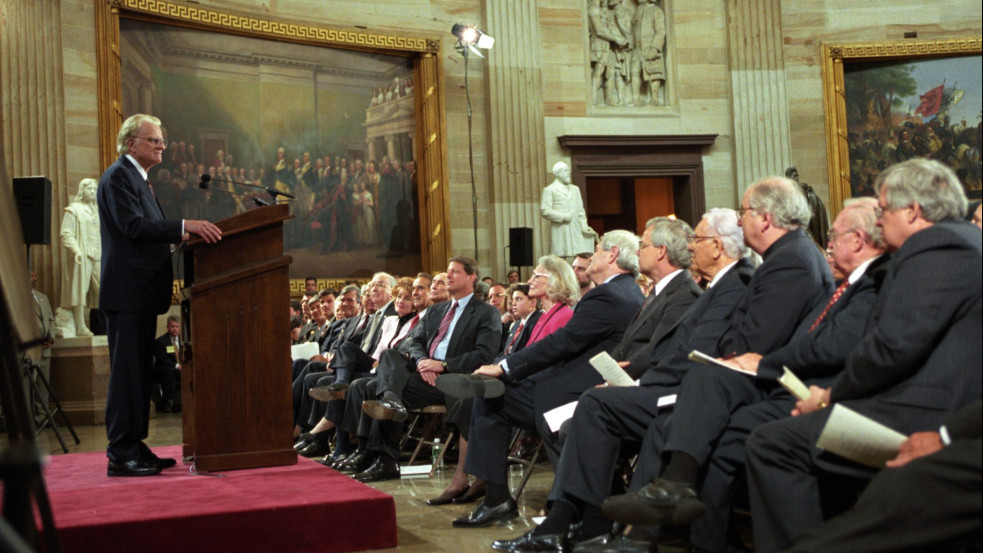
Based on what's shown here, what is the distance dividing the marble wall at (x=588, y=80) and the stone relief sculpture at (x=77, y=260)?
10.6ft

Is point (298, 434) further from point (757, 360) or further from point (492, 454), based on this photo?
point (757, 360)

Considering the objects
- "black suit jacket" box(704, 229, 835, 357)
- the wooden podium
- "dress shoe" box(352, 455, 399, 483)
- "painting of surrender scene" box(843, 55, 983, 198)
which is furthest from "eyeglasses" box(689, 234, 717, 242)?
"painting of surrender scene" box(843, 55, 983, 198)

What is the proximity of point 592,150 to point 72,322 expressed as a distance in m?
7.62

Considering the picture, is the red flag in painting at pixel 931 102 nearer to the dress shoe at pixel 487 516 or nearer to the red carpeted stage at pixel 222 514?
the dress shoe at pixel 487 516

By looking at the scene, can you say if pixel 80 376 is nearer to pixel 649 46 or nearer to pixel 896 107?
pixel 649 46

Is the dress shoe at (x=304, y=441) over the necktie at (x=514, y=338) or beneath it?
beneath

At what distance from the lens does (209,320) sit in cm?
463

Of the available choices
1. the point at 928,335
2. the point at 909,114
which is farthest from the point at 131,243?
the point at 909,114

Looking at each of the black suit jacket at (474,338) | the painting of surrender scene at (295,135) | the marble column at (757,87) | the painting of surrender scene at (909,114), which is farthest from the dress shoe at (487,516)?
the painting of surrender scene at (909,114)

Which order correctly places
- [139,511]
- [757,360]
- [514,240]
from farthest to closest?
1. [514,240]
2. [139,511]
3. [757,360]

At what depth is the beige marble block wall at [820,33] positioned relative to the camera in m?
15.3

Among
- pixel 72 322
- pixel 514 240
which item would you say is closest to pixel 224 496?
pixel 72 322

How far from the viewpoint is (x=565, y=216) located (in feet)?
44.8

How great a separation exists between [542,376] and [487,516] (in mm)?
726
